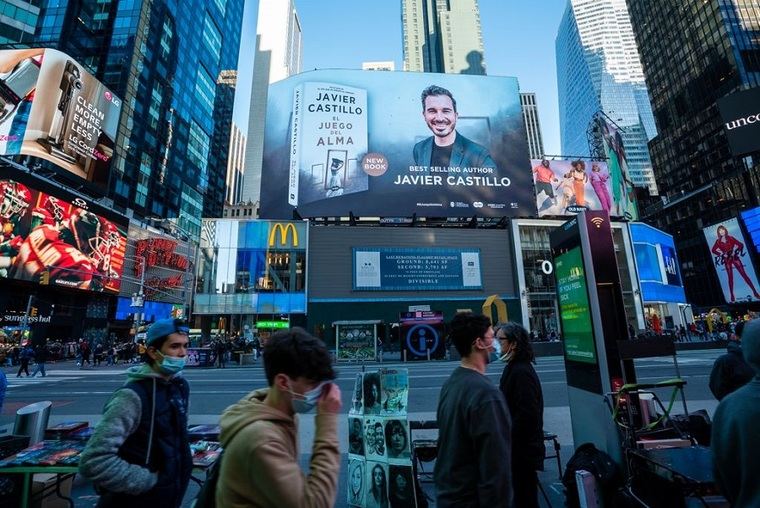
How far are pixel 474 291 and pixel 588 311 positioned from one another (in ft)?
125

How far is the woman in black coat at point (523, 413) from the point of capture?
316 centimetres

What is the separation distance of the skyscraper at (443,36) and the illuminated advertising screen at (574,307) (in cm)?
13736

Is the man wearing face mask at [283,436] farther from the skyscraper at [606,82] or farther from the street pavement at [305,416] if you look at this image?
the skyscraper at [606,82]

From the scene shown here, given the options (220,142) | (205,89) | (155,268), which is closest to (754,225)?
(155,268)

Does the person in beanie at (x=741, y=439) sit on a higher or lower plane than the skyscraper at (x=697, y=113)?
lower

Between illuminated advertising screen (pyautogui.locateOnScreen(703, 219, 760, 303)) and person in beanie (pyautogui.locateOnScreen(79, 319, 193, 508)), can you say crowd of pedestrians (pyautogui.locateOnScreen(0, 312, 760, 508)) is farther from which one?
illuminated advertising screen (pyautogui.locateOnScreen(703, 219, 760, 303))

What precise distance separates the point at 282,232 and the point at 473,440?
130ft

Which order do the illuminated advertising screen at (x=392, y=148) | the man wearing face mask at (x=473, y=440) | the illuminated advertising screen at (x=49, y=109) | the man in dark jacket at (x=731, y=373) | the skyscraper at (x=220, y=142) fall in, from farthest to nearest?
the skyscraper at (x=220, y=142) → the illuminated advertising screen at (x=392, y=148) → the illuminated advertising screen at (x=49, y=109) → the man in dark jacket at (x=731, y=373) → the man wearing face mask at (x=473, y=440)

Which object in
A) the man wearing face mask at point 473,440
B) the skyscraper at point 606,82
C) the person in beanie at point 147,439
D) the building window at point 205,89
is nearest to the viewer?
the man wearing face mask at point 473,440

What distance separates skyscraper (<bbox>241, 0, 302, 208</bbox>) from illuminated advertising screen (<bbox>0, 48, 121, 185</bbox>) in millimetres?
120178

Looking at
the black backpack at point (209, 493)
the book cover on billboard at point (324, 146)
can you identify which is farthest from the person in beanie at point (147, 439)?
the book cover on billboard at point (324, 146)

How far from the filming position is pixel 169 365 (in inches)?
108

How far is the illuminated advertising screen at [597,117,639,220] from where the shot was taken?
43625 mm

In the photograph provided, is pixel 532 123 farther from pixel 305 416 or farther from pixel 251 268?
pixel 305 416
